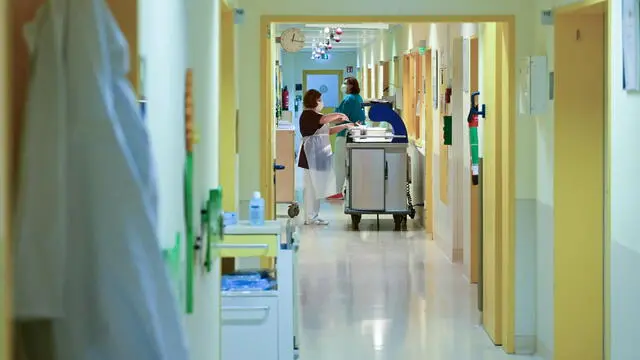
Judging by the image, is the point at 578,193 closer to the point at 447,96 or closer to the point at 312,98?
the point at 447,96

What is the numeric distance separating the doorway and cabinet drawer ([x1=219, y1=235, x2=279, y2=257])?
191cm

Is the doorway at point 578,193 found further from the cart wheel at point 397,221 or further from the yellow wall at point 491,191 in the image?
the cart wheel at point 397,221

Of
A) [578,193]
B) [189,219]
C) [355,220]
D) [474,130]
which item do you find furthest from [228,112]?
[355,220]

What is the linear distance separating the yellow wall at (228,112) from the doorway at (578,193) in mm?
1984

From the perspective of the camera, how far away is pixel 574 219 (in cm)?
642

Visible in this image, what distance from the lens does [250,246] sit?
18.1 feet

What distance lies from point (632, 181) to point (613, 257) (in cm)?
45

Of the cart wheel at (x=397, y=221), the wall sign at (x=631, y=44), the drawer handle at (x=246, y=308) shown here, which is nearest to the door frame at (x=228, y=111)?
the drawer handle at (x=246, y=308)

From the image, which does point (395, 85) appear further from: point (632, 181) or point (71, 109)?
point (71, 109)

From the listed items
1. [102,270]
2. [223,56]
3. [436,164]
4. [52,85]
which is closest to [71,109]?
[52,85]

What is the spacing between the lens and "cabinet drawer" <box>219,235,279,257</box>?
215 inches

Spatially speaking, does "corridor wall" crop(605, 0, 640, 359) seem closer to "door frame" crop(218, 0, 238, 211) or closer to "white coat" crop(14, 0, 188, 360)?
"door frame" crop(218, 0, 238, 211)

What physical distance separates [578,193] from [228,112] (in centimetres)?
221

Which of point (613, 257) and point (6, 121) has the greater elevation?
point (6, 121)
